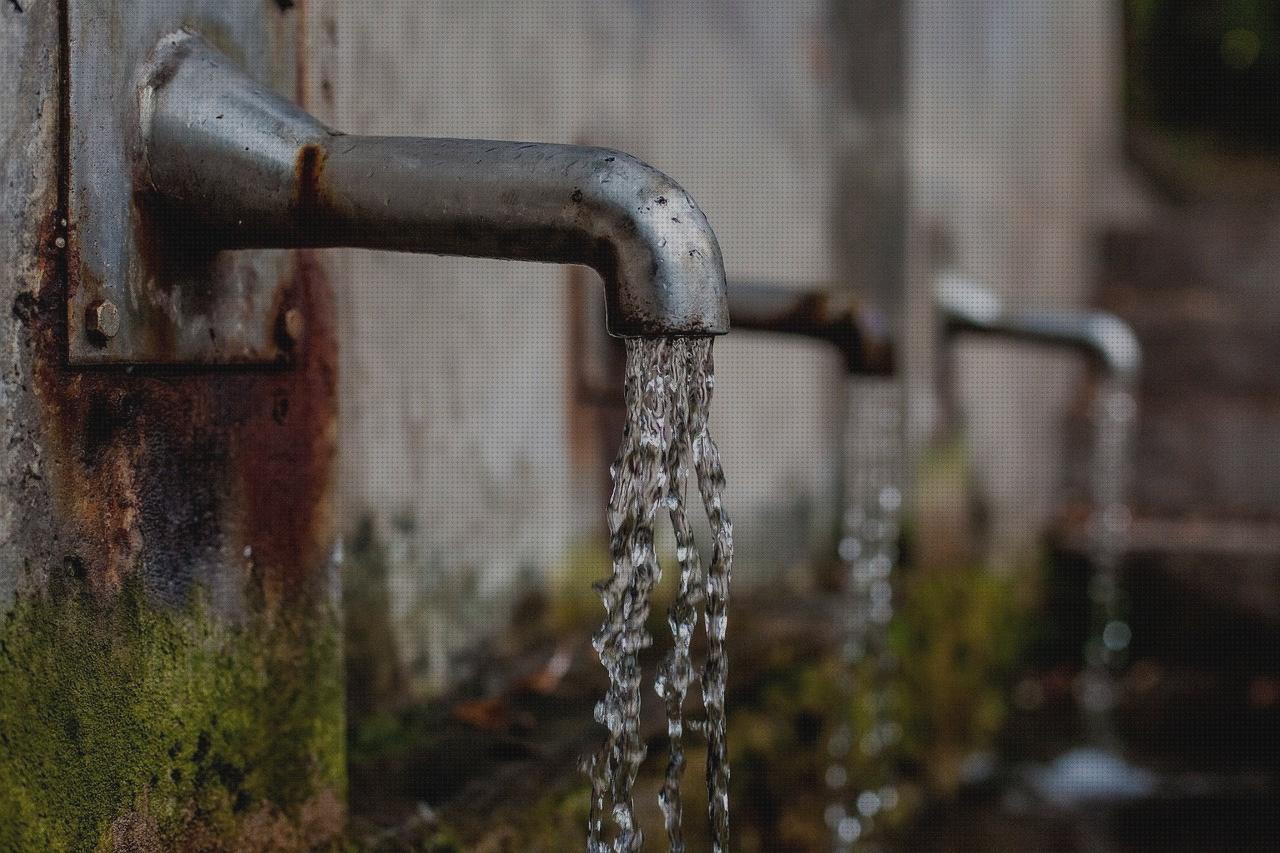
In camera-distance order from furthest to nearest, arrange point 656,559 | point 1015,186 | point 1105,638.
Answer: point 1015,186 < point 1105,638 < point 656,559

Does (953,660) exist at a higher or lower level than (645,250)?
lower

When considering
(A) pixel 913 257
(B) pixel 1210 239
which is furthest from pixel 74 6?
(B) pixel 1210 239

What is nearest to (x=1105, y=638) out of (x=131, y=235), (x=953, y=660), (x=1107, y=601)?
(x=1107, y=601)

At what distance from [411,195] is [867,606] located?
233cm

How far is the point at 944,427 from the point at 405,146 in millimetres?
2924

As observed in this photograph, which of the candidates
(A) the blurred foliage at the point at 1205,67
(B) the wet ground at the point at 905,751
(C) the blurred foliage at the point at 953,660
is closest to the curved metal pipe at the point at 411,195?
(B) the wet ground at the point at 905,751

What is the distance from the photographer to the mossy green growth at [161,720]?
3.76 ft

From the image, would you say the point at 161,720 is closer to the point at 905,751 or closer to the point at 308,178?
the point at 308,178

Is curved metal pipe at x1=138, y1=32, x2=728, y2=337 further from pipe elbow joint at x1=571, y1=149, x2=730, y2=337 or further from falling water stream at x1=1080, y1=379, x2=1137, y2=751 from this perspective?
falling water stream at x1=1080, y1=379, x2=1137, y2=751

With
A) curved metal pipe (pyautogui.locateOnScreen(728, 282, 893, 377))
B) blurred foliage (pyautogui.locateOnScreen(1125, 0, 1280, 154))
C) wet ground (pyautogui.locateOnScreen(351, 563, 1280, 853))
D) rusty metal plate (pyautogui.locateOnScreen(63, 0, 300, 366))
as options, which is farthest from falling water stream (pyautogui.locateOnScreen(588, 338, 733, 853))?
blurred foliage (pyautogui.locateOnScreen(1125, 0, 1280, 154))

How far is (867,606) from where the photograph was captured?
331cm

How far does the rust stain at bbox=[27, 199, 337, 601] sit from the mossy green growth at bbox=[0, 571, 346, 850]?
42 millimetres

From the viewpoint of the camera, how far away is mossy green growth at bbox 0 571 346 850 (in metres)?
1.15

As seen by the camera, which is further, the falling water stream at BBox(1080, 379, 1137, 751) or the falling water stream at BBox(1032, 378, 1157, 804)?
the falling water stream at BBox(1080, 379, 1137, 751)
